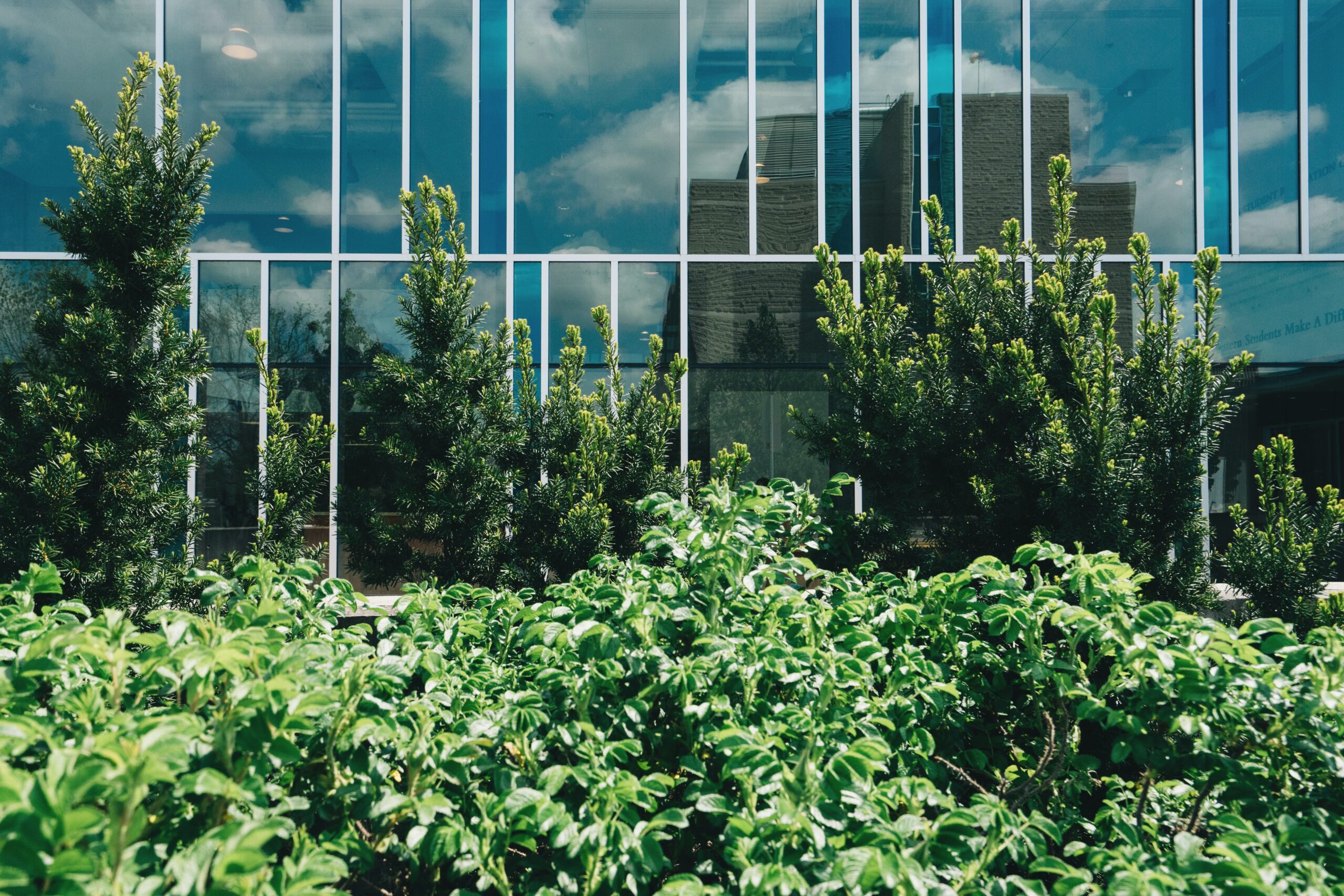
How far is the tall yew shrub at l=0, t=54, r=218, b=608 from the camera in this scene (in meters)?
4.31

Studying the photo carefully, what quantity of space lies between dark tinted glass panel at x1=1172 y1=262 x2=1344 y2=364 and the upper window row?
259mm

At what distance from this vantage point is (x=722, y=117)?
7.55m

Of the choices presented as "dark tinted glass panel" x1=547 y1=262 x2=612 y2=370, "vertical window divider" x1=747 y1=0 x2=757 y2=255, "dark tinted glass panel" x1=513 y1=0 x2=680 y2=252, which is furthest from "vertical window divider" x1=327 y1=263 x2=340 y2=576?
"vertical window divider" x1=747 y1=0 x2=757 y2=255

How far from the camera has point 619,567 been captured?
3.11 metres

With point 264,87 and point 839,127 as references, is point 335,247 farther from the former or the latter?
point 839,127

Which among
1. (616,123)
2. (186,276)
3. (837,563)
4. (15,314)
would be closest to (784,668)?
(837,563)

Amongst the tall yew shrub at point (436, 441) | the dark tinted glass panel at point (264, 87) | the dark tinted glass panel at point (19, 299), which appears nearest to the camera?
the tall yew shrub at point (436, 441)

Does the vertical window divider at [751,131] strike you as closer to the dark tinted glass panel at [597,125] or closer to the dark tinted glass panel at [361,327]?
the dark tinted glass panel at [597,125]

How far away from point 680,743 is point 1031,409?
9.92 ft

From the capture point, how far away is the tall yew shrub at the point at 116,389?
431cm

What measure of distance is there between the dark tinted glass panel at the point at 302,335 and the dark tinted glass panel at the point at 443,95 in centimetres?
151

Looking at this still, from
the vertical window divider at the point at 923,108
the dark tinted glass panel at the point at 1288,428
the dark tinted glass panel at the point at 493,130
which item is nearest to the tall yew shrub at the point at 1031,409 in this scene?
the vertical window divider at the point at 923,108


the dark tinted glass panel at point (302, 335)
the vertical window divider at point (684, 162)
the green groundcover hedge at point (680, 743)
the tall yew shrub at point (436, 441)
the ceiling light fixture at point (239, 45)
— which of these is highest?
the ceiling light fixture at point (239, 45)

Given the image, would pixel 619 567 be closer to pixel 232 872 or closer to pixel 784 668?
pixel 784 668
